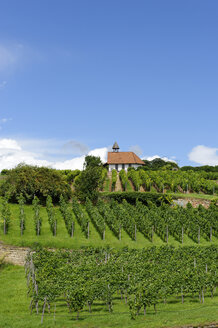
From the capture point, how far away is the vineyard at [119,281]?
1487 cm

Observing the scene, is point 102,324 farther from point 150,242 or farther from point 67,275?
point 150,242

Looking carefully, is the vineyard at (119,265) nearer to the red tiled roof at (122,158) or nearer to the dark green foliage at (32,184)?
the dark green foliage at (32,184)

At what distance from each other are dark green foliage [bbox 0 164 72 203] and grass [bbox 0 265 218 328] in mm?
20625

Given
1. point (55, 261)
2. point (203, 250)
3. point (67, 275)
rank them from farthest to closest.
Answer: point (203, 250), point (55, 261), point (67, 275)

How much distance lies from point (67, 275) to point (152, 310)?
5280mm

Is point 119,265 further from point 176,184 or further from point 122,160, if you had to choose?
point 122,160

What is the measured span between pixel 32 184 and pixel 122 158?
37.8 metres

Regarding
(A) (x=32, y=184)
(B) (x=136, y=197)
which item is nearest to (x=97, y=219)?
(A) (x=32, y=184)

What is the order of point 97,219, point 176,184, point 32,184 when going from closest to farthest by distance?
point 97,219 < point 32,184 < point 176,184

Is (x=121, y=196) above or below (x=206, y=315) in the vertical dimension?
above

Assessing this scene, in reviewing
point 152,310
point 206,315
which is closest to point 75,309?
point 152,310

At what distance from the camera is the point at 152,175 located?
5594 centimetres

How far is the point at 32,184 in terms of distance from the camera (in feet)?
128

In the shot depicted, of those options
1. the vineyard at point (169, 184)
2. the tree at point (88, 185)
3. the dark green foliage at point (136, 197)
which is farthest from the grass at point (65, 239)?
the vineyard at point (169, 184)
